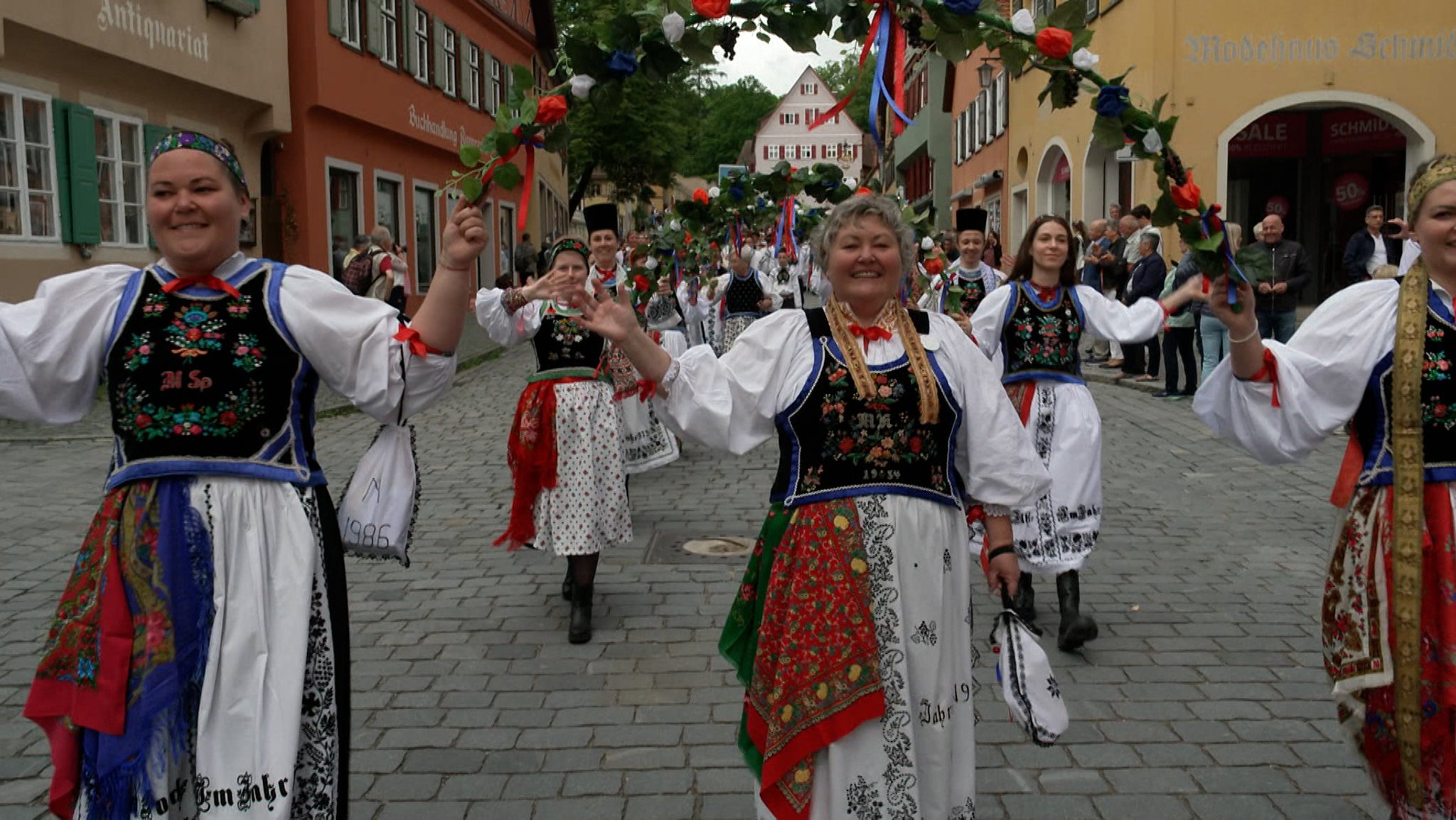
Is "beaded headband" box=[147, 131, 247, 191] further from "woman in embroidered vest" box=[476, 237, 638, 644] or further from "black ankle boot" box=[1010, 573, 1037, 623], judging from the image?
"black ankle boot" box=[1010, 573, 1037, 623]

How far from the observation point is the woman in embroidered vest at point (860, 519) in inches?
124

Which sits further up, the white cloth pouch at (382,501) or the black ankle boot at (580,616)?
the white cloth pouch at (382,501)

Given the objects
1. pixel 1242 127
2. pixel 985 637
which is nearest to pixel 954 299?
pixel 985 637

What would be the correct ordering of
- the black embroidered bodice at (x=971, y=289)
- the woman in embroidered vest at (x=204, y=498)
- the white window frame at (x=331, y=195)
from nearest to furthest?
1. the woman in embroidered vest at (x=204, y=498)
2. the black embroidered bodice at (x=971, y=289)
3. the white window frame at (x=331, y=195)

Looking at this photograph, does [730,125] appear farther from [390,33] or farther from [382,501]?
[382,501]

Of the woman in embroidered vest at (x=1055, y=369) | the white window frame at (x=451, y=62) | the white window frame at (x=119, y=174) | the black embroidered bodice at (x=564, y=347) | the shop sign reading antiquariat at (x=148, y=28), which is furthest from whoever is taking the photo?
the white window frame at (x=451, y=62)

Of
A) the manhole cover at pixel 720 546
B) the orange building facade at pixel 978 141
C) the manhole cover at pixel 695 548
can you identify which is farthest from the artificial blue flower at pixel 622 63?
the orange building facade at pixel 978 141

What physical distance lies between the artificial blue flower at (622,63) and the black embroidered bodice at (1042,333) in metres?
3.05

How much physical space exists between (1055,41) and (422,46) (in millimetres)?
24429

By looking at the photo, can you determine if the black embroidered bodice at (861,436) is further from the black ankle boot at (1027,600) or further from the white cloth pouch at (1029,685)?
the black ankle boot at (1027,600)

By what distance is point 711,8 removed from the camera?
3.09m

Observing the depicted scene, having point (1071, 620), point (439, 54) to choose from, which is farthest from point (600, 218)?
point (439, 54)

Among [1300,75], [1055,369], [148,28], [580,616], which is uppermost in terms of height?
[1300,75]

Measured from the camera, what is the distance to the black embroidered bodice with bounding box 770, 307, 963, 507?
3.25 metres
